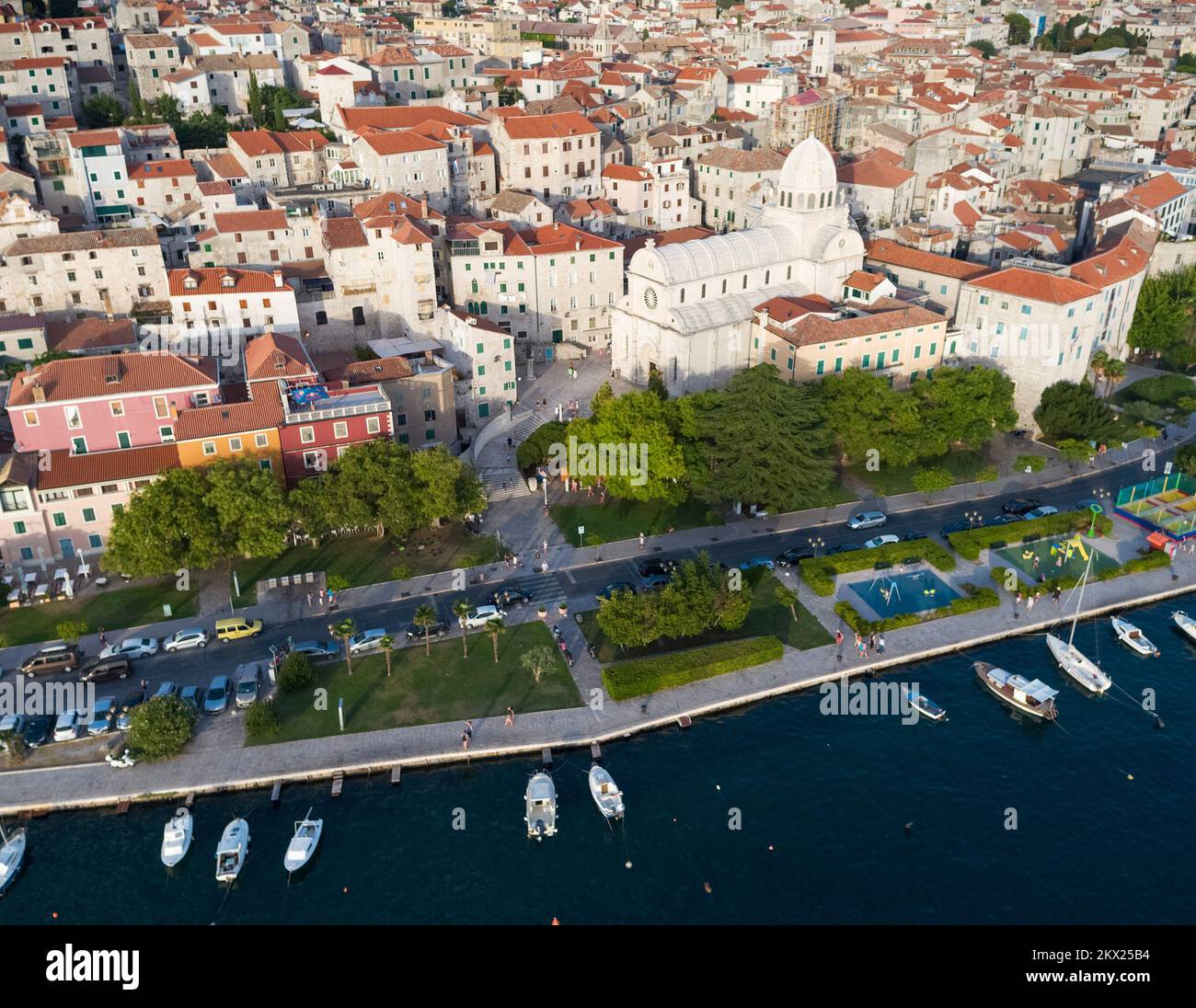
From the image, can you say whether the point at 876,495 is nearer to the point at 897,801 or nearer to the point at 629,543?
the point at 629,543

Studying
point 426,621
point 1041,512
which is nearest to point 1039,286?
point 1041,512

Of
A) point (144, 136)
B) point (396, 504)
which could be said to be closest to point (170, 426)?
point (396, 504)

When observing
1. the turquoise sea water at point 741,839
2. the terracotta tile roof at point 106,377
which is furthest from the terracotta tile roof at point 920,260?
the terracotta tile roof at point 106,377

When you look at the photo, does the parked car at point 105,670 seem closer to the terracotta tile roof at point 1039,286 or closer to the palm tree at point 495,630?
the palm tree at point 495,630

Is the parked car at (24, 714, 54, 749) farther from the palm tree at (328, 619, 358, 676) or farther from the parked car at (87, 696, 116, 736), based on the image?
the palm tree at (328, 619, 358, 676)

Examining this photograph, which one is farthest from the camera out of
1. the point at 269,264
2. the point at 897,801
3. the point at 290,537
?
the point at 269,264

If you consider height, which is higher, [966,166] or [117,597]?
[966,166]

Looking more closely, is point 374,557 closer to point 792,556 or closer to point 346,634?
point 346,634
